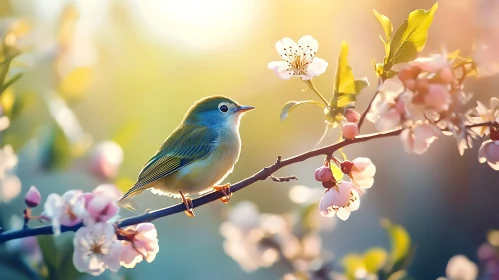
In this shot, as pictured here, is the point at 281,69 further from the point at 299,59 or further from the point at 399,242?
the point at 399,242

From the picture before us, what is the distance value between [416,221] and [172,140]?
76cm

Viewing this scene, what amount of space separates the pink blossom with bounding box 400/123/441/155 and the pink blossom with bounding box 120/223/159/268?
23 cm

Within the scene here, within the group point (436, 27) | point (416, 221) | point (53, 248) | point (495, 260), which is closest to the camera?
A: point (53, 248)

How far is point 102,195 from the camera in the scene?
498mm

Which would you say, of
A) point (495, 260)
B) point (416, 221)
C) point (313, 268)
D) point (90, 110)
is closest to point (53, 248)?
point (313, 268)

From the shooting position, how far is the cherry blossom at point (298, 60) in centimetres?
47

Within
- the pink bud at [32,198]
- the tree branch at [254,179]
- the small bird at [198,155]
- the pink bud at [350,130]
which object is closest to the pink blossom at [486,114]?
the tree branch at [254,179]

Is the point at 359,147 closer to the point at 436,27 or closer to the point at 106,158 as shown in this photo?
the point at 436,27

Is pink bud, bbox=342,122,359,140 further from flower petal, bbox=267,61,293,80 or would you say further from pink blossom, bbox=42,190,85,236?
pink blossom, bbox=42,190,85,236

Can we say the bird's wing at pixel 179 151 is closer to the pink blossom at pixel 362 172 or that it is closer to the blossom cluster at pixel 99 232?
the blossom cluster at pixel 99 232

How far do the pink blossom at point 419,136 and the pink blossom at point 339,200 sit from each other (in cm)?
6

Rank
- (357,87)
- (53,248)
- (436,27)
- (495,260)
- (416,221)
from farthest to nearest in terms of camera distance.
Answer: (416,221) → (436,27) → (495,260) → (53,248) → (357,87)

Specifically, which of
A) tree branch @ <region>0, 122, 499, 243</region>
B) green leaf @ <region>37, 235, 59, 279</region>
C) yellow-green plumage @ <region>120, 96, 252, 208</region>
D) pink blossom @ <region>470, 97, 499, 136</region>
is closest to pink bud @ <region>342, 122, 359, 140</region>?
tree branch @ <region>0, 122, 499, 243</region>

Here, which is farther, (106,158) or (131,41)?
(131,41)
